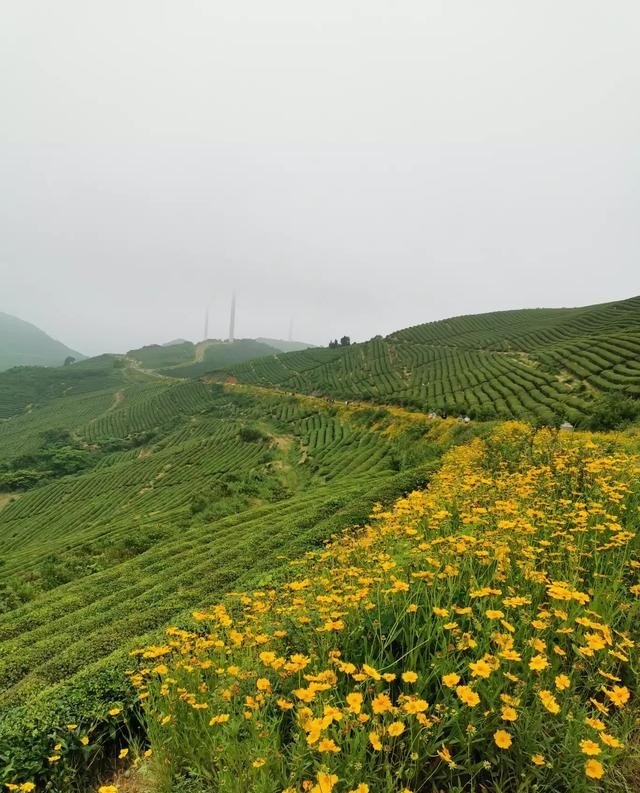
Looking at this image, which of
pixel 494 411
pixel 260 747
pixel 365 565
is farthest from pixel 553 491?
pixel 494 411

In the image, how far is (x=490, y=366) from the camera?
71.6 metres

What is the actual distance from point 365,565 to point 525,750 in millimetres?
2824

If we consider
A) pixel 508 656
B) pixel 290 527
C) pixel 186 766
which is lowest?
pixel 290 527

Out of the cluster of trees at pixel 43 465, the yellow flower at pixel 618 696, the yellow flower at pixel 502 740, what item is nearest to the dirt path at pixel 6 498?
the cluster of trees at pixel 43 465

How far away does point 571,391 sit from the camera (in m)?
41.5

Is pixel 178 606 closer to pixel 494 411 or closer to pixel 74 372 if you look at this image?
pixel 494 411

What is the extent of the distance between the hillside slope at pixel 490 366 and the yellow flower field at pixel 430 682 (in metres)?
27.2

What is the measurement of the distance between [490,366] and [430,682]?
242ft

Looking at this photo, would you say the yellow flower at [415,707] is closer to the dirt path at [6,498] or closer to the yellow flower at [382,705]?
the yellow flower at [382,705]

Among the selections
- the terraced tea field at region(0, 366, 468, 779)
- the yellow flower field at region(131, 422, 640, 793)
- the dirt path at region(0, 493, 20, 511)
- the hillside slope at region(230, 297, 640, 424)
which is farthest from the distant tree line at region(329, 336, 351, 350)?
the yellow flower field at region(131, 422, 640, 793)

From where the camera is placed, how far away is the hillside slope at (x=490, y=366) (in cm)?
4103

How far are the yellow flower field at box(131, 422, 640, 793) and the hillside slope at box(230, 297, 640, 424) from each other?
2722 cm

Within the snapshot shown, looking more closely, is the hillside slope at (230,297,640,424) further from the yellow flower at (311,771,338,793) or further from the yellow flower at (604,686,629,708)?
the yellow flower at (311,771,338,793)

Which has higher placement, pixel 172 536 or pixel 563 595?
pixel 563 595
